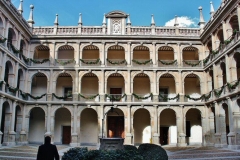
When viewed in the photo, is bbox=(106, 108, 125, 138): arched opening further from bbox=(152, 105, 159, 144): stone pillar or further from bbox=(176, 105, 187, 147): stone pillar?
bbox=(176, 105, 187, 147): stone pillar

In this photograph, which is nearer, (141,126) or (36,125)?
(36,125)

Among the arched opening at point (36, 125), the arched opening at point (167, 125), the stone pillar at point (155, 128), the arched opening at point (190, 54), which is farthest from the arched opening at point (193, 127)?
the arched opening at point (36, 125)

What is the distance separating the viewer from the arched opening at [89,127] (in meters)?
27.3

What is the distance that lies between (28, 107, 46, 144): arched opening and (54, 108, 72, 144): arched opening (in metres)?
1.46

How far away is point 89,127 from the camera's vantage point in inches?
1084

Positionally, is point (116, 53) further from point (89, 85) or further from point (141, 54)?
point (89, 85)

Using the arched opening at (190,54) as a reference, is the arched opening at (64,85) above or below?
below

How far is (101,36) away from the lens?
26844 millimetres

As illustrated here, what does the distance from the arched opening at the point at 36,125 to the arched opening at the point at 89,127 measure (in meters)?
4.08

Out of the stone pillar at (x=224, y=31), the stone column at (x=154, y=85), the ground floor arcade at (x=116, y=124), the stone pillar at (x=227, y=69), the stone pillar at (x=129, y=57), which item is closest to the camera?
the stone pillar at (x=227, y=69)

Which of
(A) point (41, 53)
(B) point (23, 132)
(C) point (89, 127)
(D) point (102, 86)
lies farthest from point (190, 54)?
(B) point (23, 132)

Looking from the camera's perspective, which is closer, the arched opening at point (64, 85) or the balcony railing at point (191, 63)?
the balcony railing at point (191, 63)

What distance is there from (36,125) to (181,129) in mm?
15334

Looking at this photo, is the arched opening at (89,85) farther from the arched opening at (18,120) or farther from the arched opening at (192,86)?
the arched opening at (192,86)
